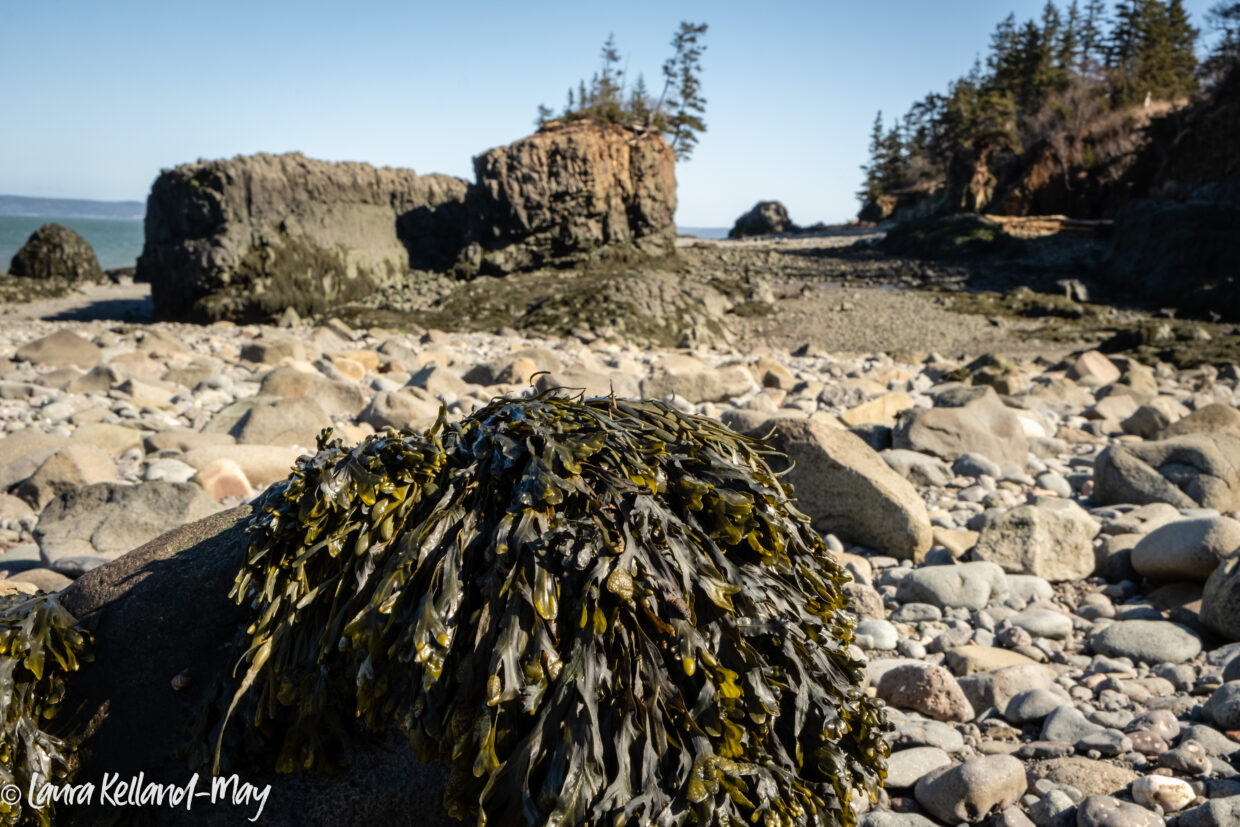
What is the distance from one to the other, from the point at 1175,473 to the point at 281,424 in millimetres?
7721

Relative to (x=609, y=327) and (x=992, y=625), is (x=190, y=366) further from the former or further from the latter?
(x=992, y=625)

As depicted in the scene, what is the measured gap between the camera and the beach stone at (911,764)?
294 centimetres

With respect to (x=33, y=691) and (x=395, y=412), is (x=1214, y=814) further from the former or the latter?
(x=395, y=412)

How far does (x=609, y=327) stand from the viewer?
16.9 metres

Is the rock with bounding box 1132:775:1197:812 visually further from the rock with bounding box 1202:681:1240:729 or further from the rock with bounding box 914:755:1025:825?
the rock with bounding box 1202:681:1240:729

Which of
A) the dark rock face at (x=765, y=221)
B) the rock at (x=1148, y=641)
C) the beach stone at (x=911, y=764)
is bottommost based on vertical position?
the rock at (x=1148, y=641)

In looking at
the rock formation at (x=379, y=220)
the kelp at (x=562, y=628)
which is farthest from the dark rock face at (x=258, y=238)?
the kelp at (x=562, y=628)

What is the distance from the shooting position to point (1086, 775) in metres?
2.86

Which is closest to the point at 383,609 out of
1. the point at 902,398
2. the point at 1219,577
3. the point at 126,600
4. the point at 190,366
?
the point at 126,600

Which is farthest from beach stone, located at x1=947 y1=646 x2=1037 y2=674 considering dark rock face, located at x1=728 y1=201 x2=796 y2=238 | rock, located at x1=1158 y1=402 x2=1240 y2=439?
dark rock face, located at x1=728 y1=201 x2=796 y2=238

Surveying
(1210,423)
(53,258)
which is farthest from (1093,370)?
(53,258)

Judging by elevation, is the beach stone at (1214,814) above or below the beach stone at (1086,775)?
above

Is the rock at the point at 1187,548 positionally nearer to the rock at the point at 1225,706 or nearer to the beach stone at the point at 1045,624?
the beach stone at the point at 1045,624

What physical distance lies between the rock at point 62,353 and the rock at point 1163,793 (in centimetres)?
1233
